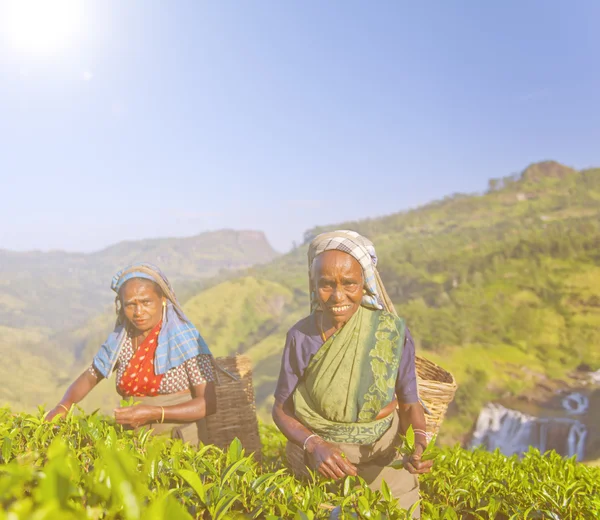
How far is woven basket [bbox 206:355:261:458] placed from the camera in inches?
139

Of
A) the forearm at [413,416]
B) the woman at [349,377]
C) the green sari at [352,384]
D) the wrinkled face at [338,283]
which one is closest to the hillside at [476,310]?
the forearm at [413,416]

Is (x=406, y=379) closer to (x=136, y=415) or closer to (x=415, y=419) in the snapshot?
(x=415, y=419)

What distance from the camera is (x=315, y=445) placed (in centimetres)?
240

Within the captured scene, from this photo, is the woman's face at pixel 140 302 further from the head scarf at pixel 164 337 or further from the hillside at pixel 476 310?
the hillside at pixel 476 310

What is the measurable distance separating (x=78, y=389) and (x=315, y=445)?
6.79ft

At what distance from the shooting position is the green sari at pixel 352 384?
2523mm

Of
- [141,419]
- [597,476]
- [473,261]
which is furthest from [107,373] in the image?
[473,261]

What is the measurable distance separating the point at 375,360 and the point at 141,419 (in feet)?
5.30

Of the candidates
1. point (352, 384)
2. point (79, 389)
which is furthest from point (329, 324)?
point (79, 389)

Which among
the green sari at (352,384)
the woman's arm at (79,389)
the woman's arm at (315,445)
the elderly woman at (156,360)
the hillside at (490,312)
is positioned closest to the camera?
the woman's arm at (315,445)

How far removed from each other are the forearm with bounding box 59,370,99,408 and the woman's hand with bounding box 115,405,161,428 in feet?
2.46

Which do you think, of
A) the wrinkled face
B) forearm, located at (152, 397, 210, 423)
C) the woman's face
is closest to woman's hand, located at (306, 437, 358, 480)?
the wrinkled face

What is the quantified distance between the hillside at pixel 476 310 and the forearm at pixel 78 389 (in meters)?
16.6

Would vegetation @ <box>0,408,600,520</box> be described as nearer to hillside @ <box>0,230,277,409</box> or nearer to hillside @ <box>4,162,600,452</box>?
hillside @ <box>0,230,277,409</box>
